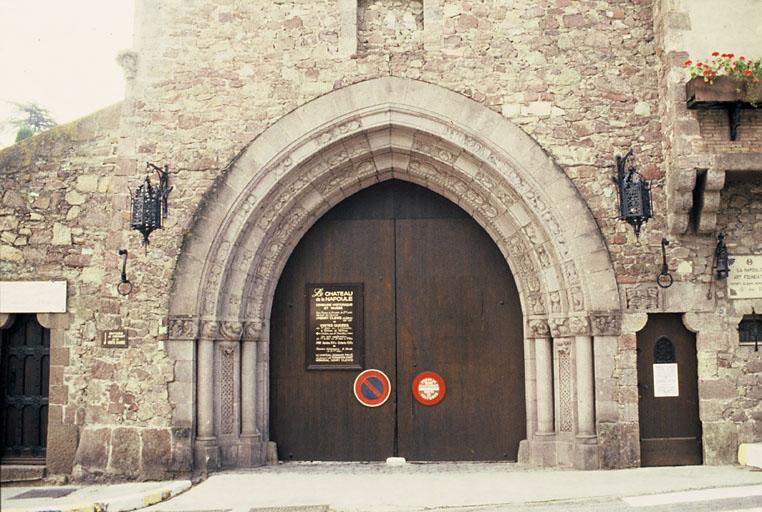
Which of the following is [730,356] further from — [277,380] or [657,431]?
[277,380]

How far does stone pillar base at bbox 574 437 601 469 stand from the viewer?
27.1ft

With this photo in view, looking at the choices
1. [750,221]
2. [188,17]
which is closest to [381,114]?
[188,17]

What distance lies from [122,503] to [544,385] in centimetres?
454

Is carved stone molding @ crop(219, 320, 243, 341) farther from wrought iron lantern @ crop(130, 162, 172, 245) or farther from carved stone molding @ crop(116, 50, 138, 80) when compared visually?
carved stone molding @ crop(116, 50, 138, 80)

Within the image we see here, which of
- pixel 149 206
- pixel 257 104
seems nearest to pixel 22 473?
pixel 149 206

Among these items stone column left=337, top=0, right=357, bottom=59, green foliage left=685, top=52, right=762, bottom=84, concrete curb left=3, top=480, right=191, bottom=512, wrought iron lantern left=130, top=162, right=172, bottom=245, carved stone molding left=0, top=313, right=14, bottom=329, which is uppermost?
stone column left=337, top=0, right=357, bottom=59

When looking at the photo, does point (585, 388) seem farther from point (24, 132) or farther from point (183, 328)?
point (24, 132)

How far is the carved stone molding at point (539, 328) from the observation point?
8914 mm

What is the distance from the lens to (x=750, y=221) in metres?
8.59

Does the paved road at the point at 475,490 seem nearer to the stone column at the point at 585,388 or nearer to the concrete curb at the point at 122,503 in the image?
the concrete curb at the point at 122,503

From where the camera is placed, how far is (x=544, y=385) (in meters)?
8.85

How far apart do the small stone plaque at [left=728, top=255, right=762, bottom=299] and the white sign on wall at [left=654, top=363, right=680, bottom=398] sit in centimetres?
101

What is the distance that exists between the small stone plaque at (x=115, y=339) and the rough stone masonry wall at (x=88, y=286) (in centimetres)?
6

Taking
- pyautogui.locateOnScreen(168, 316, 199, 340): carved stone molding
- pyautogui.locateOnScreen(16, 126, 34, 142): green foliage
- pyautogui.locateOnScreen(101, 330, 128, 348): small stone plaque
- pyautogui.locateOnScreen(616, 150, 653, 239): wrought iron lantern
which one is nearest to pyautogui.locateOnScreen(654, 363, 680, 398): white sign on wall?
pyautogui.locateOnScreen(616, 150, 653, 239): wrought iron lantern
